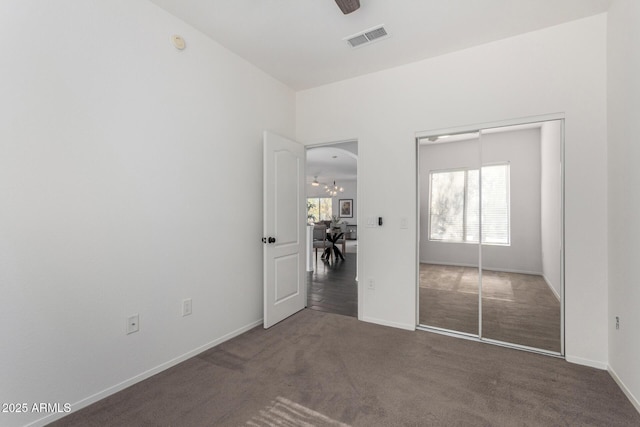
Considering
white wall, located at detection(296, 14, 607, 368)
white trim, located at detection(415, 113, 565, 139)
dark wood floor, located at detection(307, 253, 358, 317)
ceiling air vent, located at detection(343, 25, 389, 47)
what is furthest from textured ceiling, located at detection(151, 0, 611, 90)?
dark wood floor, located at detection(307, 253, 358, 317)

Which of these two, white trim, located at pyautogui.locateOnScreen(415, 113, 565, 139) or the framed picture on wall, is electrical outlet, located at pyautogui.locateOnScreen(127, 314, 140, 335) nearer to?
white trim, located at pyautogui.locateOnScreen(415, 113, 565, 139)

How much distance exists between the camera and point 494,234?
2910 mm

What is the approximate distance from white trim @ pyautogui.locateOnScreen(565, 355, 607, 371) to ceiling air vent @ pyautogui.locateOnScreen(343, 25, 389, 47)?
3.20 meters

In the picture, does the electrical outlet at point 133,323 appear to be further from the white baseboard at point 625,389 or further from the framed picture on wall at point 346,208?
the framed picture on wall at point 346,208

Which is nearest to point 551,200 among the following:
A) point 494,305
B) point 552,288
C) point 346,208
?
point 552,288

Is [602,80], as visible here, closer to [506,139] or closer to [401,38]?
[506,139]

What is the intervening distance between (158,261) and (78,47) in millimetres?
1516

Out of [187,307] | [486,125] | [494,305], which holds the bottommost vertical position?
[494,305]

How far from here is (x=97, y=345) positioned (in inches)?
74.9

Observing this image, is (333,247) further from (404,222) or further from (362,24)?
(362,24)

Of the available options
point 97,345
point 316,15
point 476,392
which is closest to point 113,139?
point 97,345

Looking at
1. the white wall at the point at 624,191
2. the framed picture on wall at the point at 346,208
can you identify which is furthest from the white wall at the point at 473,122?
the framed picture on wall at the point at 346,208

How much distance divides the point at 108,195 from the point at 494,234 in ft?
11.0

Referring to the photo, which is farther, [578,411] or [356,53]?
[356,53]
